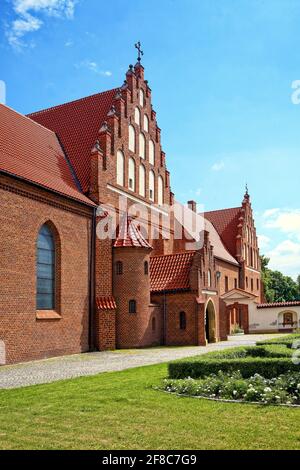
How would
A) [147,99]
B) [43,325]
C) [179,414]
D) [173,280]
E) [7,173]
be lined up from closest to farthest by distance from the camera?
[179,414] → [7,173] → [43,325] → [173,280] → [147,99]

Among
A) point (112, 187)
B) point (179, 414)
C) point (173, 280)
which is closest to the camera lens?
point (179, 414)

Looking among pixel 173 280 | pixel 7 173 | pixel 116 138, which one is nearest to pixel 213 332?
pixel 173 280

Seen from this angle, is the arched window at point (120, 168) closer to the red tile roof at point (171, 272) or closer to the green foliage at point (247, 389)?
the red tile roof at point (171, 272)

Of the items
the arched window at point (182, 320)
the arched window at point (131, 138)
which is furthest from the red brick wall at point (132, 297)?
the arched window at point (131, 138)

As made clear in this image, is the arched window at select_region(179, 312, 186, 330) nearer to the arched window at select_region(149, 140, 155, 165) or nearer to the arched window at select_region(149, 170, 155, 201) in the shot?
the arched window at select_region(149, 170, 155, 201)

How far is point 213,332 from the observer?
2975 centimetres

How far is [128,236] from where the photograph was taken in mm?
25609

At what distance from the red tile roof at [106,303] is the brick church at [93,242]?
6 cm

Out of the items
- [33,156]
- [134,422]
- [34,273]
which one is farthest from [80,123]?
[134,422]

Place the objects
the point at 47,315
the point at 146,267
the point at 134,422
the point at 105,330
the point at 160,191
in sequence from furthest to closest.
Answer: the point at 160,191 → the point at 146,267 → the point at 105,330 → the point at 47,315 → the point at 134,422

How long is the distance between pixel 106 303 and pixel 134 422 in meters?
16.5

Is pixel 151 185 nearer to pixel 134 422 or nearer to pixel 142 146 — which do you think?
pixel 142 146

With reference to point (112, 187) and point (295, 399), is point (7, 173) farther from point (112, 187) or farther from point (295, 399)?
point (295, 399)

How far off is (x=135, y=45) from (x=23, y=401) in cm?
2433
